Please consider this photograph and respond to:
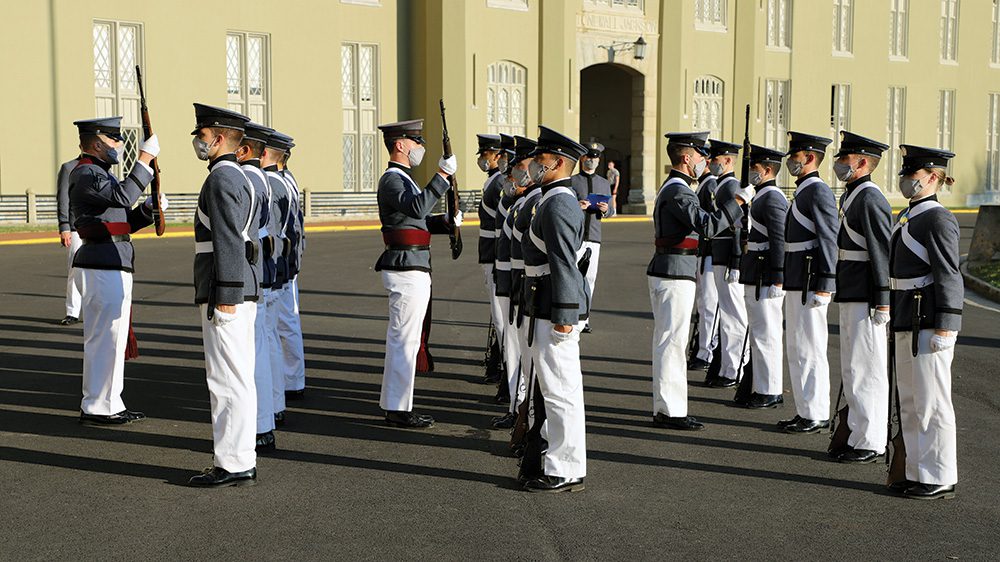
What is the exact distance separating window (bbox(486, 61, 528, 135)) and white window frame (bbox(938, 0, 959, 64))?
19.2m

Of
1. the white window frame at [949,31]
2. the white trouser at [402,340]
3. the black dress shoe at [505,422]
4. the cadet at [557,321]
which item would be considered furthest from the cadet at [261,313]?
the white window frame at [949,31]

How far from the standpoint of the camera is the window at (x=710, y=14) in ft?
124

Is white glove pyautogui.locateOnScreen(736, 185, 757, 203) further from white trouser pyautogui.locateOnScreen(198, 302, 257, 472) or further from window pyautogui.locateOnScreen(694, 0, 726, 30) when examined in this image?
window pyautogui.locateOnScreen(694, 0, 726, 30)

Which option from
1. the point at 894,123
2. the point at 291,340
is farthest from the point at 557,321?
the point at 894,123

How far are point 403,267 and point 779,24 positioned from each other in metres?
33.9

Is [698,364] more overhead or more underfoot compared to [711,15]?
more underfoot

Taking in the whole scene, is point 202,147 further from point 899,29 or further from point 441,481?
point 899,29

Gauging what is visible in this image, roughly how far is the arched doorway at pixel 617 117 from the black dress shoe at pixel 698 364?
25324 mm

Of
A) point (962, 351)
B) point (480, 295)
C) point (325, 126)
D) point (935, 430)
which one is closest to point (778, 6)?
point (325, 126)

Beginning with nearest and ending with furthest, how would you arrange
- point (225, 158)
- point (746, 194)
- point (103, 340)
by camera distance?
point (225, 158) → point (103, 340) → point (746, 194)

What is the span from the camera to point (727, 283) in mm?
10930

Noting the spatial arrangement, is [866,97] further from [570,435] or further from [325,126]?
[570,435]

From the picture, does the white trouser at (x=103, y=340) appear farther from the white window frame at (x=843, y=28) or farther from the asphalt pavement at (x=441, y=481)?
the white window frame at (x=843, y=28)

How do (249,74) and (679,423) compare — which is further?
(249,74)
